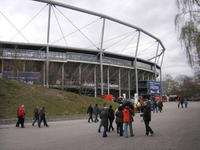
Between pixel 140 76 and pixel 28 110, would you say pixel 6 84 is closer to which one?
pixel 28 110

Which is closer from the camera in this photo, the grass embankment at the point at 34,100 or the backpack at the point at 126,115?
the backpack at the point at 126,115

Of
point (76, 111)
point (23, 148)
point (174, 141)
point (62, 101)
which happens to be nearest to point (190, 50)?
point (174, 141)

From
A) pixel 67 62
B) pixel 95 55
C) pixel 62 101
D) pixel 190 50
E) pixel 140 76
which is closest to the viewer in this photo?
pixel 190 50

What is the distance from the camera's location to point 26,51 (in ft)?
158

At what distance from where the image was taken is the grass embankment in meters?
18.2

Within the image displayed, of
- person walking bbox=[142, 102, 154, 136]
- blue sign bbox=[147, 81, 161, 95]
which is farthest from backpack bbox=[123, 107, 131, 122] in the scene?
blue sign bbox=[147, 81, 161, 95]

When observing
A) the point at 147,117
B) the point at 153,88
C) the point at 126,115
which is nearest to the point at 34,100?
the point at 126,115

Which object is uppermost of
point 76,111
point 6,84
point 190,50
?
point 190,50

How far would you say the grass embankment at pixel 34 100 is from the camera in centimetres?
1817

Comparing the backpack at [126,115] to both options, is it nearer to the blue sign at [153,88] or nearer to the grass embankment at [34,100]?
the grass embankment at [34,100]

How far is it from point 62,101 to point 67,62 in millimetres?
31663

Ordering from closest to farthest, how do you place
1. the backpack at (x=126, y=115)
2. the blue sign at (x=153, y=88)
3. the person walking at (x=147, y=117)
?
the person walking at (x=147, y=117) → the backpack at (x=126, y=115) → the blue sign at (x=153, y=88)

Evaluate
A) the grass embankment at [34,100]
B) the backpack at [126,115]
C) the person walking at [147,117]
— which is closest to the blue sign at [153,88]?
the grass embankment at [34,100]

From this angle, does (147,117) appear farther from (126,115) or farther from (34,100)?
(34,100)
